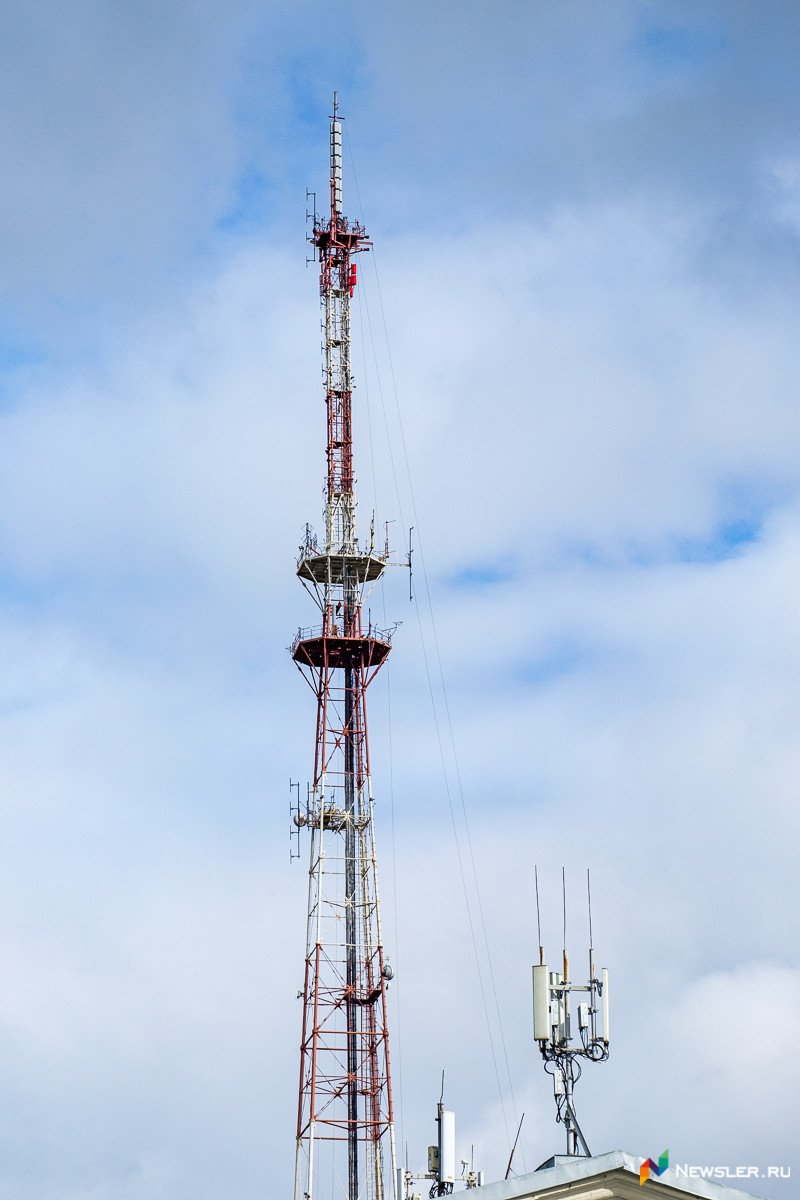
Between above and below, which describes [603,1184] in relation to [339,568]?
below

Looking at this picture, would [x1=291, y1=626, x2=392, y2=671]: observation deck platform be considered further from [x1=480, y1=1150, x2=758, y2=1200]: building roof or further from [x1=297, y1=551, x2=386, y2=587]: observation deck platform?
[x1=480, y1=1150, x2=758, y2=1200]: building roof

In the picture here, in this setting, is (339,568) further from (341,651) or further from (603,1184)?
(603,1184)

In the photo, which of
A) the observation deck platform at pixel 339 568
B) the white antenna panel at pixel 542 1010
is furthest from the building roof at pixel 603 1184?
A: the observation deck platform at pixel 339 568

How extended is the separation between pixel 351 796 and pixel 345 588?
26.1ft

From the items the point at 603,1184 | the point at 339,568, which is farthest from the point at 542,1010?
the point at 339,568

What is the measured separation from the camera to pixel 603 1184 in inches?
1619

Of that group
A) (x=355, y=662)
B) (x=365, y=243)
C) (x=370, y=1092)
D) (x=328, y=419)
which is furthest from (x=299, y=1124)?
(x=365, y=243)

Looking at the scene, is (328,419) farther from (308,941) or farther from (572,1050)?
(572,1050)

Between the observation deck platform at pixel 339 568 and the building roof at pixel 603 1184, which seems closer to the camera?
the building roof at pixel 603 1184

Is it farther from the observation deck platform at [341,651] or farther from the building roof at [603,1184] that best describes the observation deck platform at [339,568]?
the building roof at [603,1184]

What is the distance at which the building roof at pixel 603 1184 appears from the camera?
40.6 meters

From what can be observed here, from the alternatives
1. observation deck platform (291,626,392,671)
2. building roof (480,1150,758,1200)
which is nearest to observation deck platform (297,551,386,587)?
observation deck platform (291,626,392,671)

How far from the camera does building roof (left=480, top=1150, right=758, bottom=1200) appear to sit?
133ft

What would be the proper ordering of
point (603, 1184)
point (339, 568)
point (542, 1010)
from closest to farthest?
1. point (603, 1184)
2. point (542, 1010)
3. point (339, 568)
